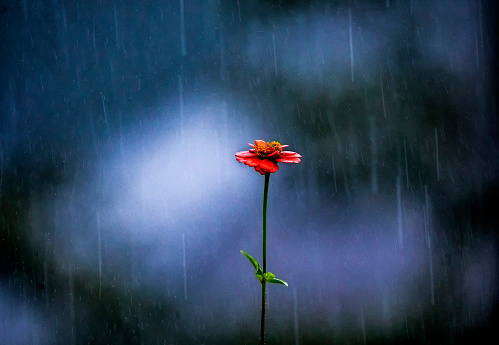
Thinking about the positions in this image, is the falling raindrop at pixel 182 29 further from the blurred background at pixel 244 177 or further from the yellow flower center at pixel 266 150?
the yellow flower center at pixel 266 150

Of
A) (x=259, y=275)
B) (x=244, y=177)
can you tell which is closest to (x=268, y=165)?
(x=259, y=275)

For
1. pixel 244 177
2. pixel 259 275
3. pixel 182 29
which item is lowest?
pixel 259 275

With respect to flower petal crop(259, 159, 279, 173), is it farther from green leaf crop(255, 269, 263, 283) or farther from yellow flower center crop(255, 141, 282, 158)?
green leaf crop(255, 269, 263, 283)

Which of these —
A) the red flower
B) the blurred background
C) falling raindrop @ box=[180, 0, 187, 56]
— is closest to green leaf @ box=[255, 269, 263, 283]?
the red flower

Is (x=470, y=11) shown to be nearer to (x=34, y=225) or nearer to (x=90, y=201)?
(x=90, y=201)

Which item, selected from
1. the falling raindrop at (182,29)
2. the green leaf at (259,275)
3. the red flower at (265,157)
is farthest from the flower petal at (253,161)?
the falling raindrop at (182,29)

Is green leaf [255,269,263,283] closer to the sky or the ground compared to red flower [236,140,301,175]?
closer to the ground

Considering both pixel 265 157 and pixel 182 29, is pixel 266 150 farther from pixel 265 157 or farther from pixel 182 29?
pixel 182 29

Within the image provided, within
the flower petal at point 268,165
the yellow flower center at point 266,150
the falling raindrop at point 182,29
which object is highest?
the falling raindrop at point 182,29
